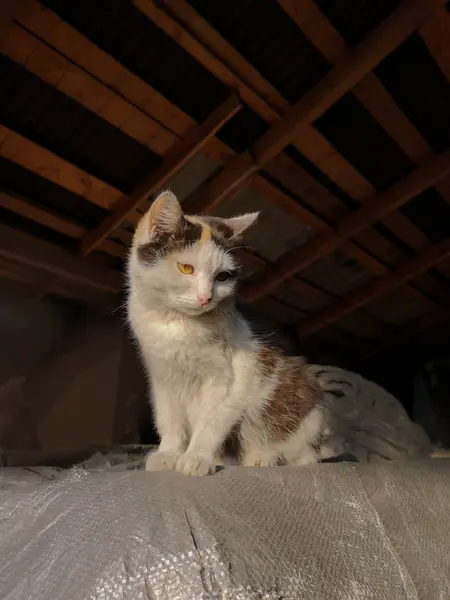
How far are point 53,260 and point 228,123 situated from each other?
1.11 m

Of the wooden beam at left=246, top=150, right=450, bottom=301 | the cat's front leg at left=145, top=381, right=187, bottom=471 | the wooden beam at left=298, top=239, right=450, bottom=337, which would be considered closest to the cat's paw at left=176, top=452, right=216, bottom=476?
the cat's front leg at left=145, top=381, right=187, bottom=471

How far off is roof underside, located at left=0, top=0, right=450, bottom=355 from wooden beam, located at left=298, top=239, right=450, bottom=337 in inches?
8.5

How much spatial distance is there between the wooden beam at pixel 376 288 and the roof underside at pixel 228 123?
0.22 metres

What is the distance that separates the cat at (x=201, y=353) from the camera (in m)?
1.00

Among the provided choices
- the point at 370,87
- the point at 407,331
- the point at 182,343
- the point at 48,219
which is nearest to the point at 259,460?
the point at 182,343

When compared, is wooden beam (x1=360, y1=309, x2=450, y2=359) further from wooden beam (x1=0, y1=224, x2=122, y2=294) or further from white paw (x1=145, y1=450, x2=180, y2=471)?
white paw (x1=145, y1=450, x2=180, y2=471)

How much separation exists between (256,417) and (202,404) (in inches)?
6.1

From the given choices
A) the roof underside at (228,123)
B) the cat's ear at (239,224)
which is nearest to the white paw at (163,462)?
the cat's ear at (239,224)

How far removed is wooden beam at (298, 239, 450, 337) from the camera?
118 inches

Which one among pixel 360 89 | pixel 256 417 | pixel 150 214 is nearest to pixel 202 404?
pixel 256 417

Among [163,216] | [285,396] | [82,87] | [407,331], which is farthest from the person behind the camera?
[407,331]

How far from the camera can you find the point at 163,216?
1.06 metres

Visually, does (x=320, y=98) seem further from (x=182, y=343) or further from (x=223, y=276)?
(x=182, y=343)

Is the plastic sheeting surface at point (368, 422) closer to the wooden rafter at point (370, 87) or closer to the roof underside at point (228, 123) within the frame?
the roof underside at point (228, 123)
